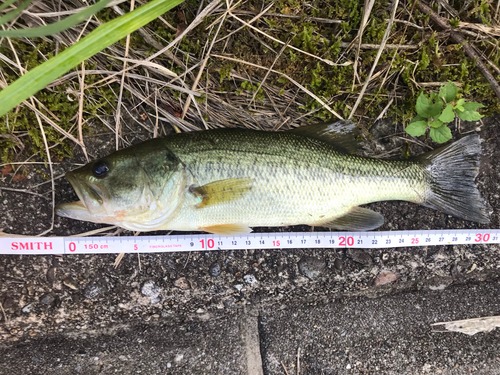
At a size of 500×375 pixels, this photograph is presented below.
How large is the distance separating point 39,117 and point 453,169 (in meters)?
3.37

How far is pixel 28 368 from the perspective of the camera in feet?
8.46

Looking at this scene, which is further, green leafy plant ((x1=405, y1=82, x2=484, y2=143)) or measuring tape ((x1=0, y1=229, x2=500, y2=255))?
measuring tape ((x1=0, y1=229, x2=500, y2=255))

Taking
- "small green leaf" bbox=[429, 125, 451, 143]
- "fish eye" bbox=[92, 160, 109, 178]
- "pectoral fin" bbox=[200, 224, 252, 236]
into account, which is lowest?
"pectoral fin" bbox=[200, 224, 252, 236]

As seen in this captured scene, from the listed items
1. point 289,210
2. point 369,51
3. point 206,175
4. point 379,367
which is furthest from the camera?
point 379,367

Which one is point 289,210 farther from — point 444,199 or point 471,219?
point 471,219

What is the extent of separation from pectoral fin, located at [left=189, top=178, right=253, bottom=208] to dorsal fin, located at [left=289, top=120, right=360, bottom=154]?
686mm

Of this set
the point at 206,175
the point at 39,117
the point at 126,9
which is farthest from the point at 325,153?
the point at 39,117

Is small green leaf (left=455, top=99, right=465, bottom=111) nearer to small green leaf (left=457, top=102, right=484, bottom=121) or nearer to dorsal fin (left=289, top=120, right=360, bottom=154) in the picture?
small green leaf (left=457, top=102, right=484, bottom=121)

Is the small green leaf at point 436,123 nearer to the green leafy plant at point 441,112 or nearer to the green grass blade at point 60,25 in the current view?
the green leafy plant at point 441,112

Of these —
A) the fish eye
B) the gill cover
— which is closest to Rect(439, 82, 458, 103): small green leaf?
the gill cover

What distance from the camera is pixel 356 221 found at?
97.4 inches

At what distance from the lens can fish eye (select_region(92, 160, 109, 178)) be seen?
2086 millimetres

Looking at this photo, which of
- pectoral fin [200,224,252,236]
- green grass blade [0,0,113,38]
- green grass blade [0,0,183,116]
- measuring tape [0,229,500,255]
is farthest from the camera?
measuring tape [0,229,500,255]

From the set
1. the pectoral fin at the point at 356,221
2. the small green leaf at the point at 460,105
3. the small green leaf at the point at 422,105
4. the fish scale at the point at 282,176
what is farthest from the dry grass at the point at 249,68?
the pectoral fin at the point at 356,221
